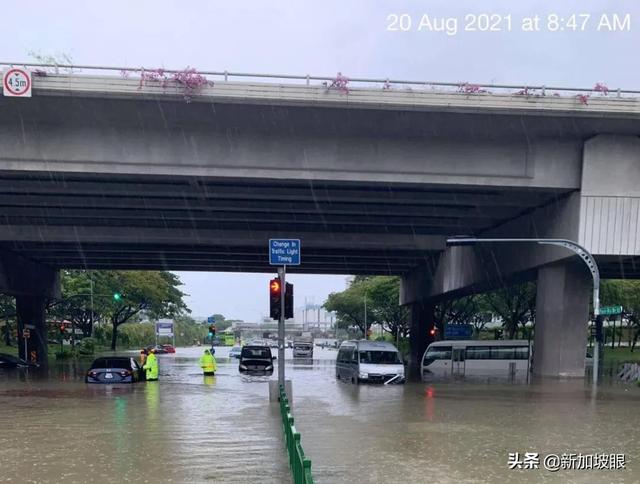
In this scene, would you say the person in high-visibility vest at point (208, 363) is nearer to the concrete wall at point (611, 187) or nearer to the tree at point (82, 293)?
the concrete wall at point (611, 187)

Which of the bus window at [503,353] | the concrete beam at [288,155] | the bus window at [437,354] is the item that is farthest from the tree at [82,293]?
the concrete beam at [288,155]

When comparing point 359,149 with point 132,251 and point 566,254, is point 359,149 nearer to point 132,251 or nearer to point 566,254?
point 566,254

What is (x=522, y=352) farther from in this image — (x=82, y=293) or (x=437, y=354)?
(x=82, y=293)

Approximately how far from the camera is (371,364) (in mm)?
29578

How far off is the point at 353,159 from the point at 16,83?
1072 cm

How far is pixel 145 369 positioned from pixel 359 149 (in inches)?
543

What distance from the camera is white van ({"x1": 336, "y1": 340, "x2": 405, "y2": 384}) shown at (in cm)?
2908

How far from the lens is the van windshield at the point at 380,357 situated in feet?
→ 98.6

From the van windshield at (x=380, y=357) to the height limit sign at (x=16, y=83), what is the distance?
1717 cm

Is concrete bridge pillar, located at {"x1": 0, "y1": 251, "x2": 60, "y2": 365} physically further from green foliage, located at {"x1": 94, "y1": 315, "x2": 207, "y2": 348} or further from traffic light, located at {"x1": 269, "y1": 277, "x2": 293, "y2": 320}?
green foliage, located at {"x1": 94, "y1": 315, "x2": 207, "y2": 348}

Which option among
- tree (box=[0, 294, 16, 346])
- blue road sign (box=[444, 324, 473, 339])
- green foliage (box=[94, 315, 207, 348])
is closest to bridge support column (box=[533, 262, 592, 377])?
blue road sign (box=[444, 324, 473, 339])

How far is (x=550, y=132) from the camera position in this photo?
23.7 meters

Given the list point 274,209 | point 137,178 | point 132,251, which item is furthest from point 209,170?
point 132,251

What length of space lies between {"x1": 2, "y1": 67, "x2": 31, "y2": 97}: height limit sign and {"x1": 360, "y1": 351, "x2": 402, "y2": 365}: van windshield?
56.3 feet
